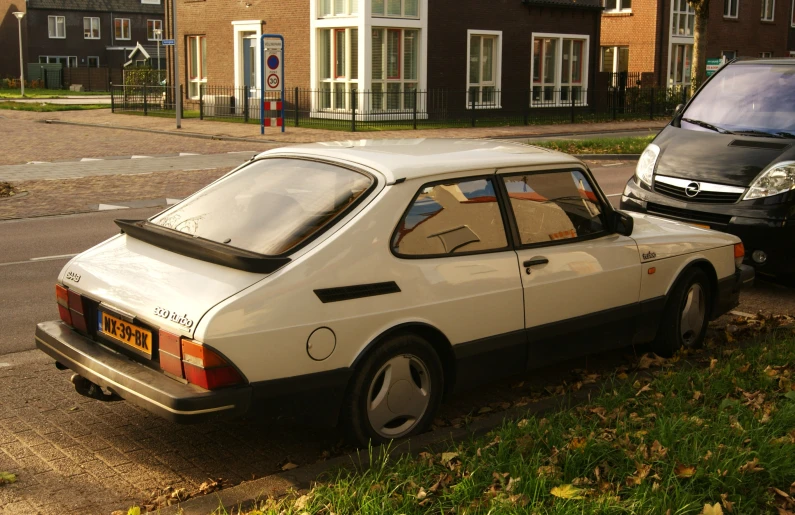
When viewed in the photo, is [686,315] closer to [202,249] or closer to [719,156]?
[719,156]

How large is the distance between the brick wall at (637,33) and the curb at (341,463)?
39047 mm

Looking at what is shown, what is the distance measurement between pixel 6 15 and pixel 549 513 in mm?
73201

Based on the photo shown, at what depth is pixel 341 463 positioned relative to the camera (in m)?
4.40

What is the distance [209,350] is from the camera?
4133 mm

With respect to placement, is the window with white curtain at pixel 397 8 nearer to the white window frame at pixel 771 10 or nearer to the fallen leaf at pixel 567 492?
the white window frame at pixel 771 10

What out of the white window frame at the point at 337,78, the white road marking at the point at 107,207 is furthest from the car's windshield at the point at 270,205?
the white window frame at the point at 337,78

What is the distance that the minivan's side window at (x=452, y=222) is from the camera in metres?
4.85

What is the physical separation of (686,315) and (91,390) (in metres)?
3.85

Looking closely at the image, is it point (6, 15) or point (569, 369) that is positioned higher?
point (6, 15)

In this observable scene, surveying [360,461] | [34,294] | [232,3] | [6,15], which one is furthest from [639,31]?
[6,15]

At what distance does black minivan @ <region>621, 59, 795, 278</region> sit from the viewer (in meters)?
8.33

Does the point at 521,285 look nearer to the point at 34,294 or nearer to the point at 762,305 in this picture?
the point at 762,305

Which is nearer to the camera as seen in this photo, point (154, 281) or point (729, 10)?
point (154, 281)

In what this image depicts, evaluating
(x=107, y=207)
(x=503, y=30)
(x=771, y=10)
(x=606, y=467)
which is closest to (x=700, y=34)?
(x=503, y=30)
